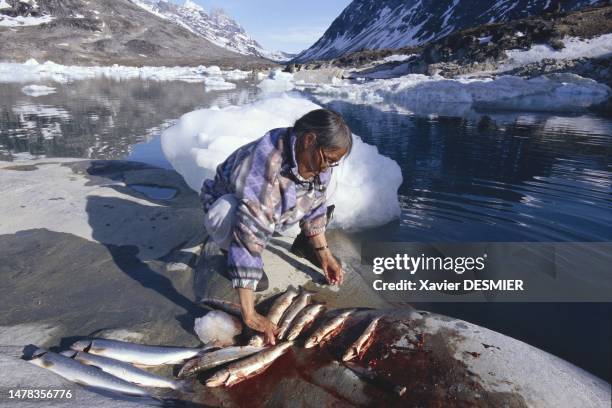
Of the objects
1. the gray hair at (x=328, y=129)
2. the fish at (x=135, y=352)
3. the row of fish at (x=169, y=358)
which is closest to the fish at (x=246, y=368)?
the row of fish at (x=169, y=358)

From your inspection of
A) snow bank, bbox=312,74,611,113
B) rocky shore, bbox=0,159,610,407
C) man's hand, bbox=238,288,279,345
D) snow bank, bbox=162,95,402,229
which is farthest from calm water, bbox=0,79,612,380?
snow bank, bbox=312,74,611,113

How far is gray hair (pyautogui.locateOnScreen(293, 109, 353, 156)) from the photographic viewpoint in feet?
9.58

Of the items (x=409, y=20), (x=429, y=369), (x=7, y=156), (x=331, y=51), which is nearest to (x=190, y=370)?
(x=429, y=369)

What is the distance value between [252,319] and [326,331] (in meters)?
0.69

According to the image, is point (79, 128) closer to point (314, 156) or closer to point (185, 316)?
point (185, 316)

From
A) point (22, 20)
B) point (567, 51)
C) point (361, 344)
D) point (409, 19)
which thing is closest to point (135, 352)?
point (361, 344)

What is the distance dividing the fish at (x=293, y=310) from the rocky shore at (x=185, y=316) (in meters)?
0.20

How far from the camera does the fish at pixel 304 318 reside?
3492 mm

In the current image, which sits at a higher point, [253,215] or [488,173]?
→ [253,215]

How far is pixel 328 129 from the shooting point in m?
2.91

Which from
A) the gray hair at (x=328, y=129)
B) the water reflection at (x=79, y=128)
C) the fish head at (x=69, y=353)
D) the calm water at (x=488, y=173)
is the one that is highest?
the gray hair at (x=328, y=129)

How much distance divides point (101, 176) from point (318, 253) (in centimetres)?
519

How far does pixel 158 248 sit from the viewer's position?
496 cm

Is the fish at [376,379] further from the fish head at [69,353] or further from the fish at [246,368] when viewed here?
the fish head at [69,353]
